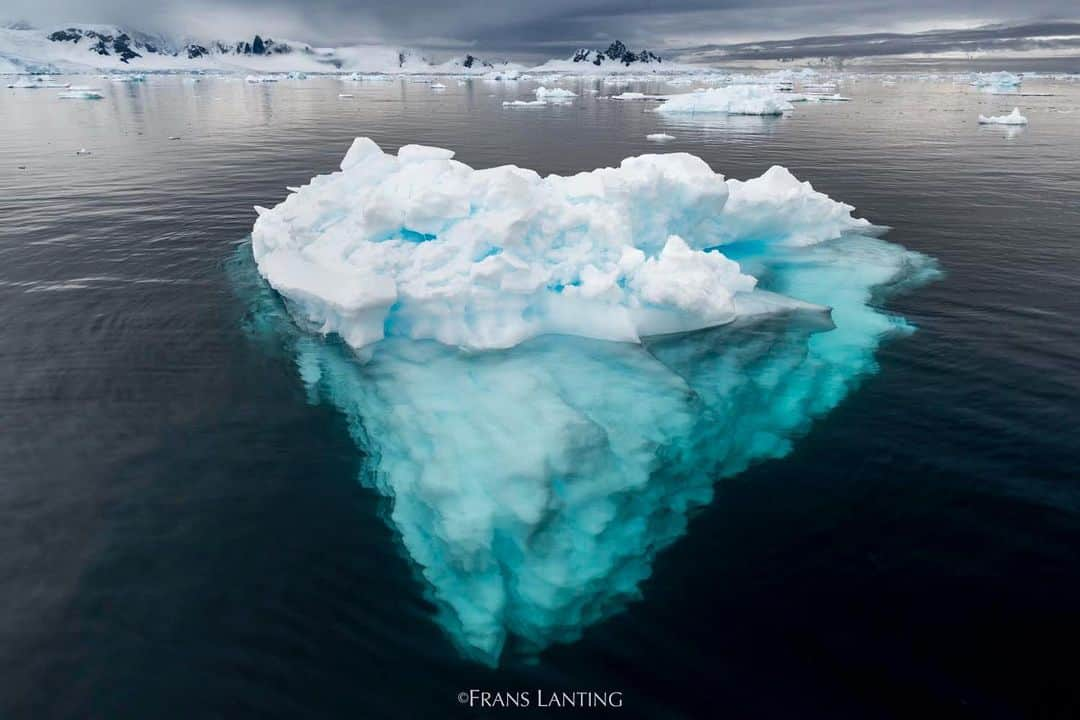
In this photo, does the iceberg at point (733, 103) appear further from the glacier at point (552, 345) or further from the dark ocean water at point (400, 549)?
the dark ocean water at point (400, 549)

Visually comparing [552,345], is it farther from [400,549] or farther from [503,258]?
[400,549]

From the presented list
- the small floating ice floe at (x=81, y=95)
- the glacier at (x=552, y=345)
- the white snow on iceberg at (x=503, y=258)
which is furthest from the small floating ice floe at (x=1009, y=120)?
the small floating ice floe at (x=81, y=95)

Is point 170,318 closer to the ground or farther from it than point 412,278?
closer to the ground

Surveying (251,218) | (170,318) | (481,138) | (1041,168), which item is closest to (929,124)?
(1041,168)

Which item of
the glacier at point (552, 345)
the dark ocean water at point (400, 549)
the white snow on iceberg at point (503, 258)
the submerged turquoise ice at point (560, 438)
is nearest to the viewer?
the dark ocean water at point (400, 549)

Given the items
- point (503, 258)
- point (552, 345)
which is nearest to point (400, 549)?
point (552, 345)

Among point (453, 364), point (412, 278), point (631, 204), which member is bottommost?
point (453, 364)

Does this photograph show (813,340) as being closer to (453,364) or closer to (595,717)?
(453,364)
